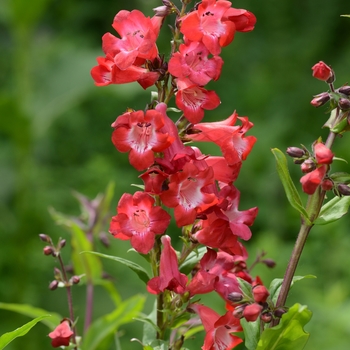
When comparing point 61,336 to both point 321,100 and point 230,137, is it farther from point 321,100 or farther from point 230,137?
point 321,100

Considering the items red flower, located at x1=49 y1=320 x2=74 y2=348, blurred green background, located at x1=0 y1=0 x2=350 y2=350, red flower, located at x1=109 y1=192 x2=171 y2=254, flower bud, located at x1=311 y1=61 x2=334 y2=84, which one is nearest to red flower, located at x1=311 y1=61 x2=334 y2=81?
flower bud, located at x1=311 y1=61 x2=334 y2=84

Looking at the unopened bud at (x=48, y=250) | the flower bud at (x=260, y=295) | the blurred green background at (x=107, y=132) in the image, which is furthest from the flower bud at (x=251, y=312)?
the blurred green background at (x=107, y=132)

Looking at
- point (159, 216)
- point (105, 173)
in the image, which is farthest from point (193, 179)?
point (105, 173)

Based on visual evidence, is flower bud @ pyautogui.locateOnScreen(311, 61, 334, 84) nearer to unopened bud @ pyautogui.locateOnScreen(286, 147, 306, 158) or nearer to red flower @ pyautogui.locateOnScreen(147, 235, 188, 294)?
unopened bud @ pyautogui.locateOnScreen(286, 147, 306, 158)

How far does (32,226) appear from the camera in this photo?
9.50 ft

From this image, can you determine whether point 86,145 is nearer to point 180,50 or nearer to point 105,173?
point 105,173

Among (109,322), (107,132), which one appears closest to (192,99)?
(109,322)

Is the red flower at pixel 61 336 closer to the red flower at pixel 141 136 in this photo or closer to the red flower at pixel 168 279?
the red flower at pixel 168 279

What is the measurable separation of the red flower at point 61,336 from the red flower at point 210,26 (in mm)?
391

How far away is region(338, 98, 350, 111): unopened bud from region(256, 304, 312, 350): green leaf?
0.23m

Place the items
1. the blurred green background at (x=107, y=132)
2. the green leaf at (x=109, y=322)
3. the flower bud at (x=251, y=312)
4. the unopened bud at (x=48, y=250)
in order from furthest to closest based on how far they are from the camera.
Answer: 1. the blurred green background at (x=107, y=132)
2. the green leaf at (x=109, y=322)
3. the unopened bud at (x=48, y=250)
4. the flower bud at (x=251, y=312)

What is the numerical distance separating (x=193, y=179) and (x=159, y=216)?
59mm

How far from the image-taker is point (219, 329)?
2.79ft

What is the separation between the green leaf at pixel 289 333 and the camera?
75 centimetres
